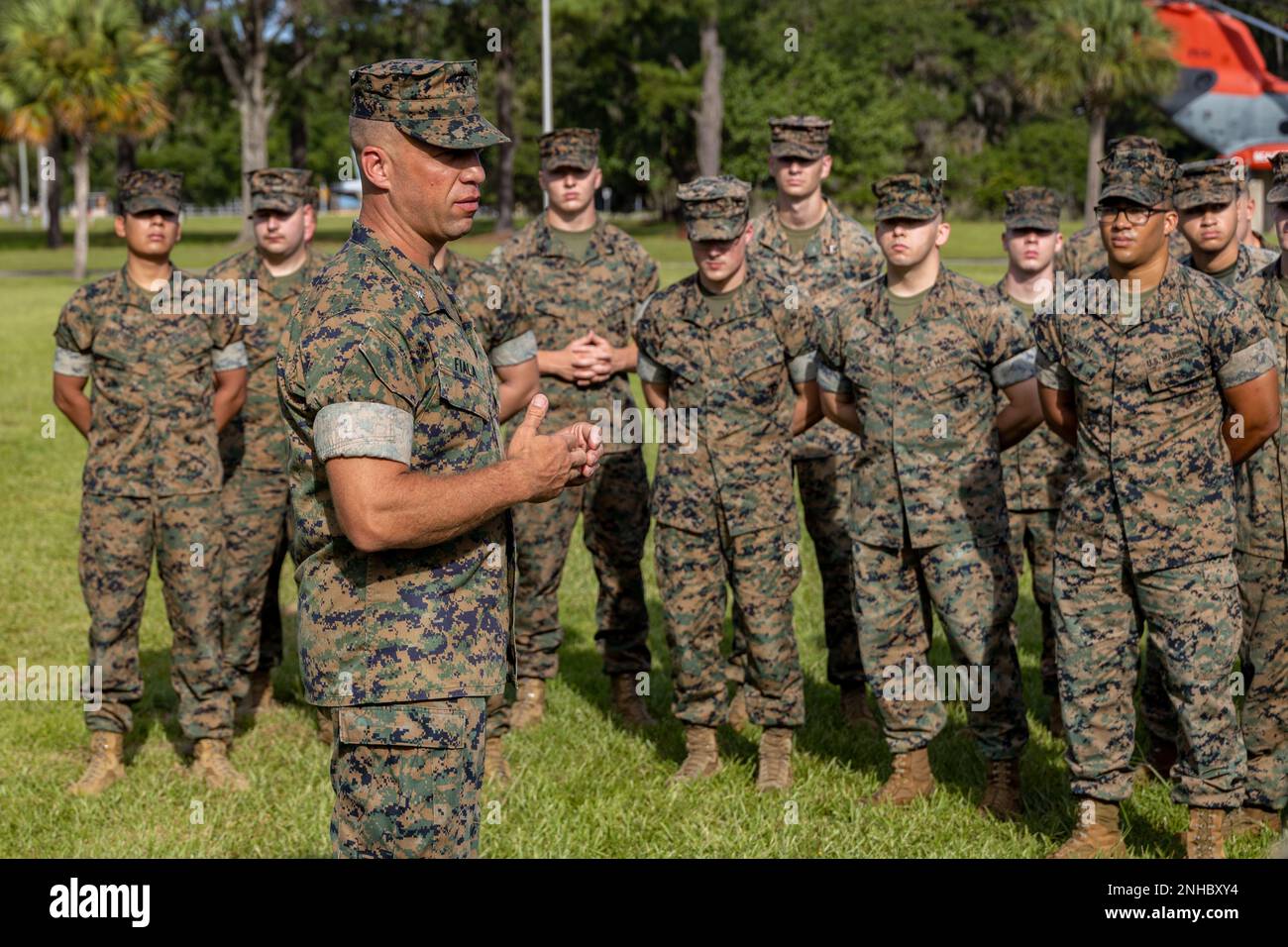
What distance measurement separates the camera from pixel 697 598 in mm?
6848

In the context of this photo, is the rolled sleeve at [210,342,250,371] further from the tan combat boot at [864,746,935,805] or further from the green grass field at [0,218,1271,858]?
the tan combat boot at [864,746,935,805]

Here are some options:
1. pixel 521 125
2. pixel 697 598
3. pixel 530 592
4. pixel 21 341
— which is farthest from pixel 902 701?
pixel 521 125

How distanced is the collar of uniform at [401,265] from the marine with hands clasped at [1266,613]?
12.7 ft

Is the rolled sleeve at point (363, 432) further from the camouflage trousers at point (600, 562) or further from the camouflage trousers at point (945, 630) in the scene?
the camouflage trousers at point (600, 562)

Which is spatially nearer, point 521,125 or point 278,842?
point 278,842

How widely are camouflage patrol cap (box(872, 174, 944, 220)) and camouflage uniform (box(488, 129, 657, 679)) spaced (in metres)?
1.89

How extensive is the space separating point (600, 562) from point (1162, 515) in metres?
3.30

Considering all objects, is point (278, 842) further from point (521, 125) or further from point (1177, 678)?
point (521, 125)

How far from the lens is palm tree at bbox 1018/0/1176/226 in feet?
148

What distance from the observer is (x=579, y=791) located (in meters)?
6.79

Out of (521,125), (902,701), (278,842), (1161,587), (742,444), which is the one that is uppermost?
(521,125)

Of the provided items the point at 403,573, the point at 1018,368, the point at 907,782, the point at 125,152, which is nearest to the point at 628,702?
the point at 907,782

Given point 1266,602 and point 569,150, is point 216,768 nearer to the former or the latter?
point 569,150

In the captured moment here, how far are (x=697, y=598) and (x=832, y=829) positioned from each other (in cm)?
122
